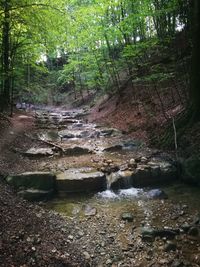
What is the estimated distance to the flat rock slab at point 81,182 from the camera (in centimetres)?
763

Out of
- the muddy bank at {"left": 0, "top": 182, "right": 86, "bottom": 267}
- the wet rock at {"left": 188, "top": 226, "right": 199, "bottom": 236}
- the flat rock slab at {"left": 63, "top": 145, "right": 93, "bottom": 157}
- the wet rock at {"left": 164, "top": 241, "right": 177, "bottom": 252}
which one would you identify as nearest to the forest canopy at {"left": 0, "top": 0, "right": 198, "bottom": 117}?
the flat rock slab at {"left": 63, "top": 145, "right": 93, "bottom": 157}

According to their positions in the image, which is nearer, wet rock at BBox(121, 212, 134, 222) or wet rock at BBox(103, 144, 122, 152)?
wet rock at BBox(121, 212, 134, 222)

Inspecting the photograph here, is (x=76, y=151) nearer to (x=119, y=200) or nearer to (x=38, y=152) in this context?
(x=38, y=152)

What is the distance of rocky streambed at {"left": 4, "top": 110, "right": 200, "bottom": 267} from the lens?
4.96m

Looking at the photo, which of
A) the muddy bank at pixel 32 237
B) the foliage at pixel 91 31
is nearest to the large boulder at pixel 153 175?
the muddy bank at pixel 32 237

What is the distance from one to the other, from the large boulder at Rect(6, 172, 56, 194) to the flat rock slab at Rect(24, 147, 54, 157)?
2860 mm

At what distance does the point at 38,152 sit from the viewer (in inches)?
413

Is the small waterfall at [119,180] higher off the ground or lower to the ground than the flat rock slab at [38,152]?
lower

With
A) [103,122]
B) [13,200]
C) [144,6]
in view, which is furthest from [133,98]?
[13,200]

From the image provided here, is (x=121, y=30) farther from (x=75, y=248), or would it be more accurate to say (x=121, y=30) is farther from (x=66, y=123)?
(x=75, y=248)

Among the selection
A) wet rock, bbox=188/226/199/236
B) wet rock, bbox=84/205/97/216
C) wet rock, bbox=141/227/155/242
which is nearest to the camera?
wet rock, bbox=141/227/155/242

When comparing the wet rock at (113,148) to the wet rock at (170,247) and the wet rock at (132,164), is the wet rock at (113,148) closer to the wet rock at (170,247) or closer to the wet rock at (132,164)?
the wet rock at (132,164)

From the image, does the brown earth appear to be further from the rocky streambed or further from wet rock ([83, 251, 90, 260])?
the rocky streambed

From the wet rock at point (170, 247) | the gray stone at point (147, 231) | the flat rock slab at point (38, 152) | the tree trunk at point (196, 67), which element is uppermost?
the tree trunk at point (196, 67)
